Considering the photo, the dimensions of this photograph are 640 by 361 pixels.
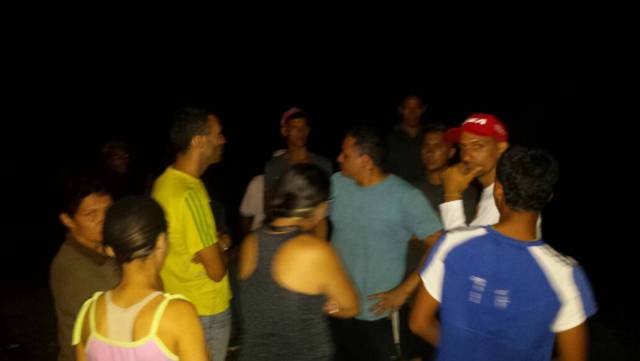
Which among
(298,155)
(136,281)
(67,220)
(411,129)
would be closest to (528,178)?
(136,281)

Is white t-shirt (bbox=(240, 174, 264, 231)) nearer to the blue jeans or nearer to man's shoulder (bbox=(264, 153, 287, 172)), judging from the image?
man's shoulder (bbox=(264, 153, 287, 172))

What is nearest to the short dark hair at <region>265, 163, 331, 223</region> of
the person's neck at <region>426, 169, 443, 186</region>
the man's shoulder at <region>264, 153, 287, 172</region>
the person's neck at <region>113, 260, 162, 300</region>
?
the person's neck at <region>113, 260, 162, 300</region>

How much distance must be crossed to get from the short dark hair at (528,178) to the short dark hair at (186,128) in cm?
190

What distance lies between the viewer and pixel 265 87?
19.2m

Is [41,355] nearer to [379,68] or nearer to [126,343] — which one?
[126,343]

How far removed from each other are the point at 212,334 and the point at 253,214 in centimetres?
193

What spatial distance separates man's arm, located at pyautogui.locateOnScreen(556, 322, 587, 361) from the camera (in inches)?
93.5

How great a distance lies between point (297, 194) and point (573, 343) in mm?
1264

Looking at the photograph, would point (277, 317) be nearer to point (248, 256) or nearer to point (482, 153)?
point (248, 256)

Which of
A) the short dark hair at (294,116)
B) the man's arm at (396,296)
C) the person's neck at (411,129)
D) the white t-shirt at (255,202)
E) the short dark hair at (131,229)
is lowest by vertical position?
the man's arm at (396,296)

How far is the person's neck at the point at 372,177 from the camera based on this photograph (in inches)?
164

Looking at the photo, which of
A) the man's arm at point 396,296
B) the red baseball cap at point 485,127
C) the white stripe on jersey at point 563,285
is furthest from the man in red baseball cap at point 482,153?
the white stripe on jersey at point 563,285

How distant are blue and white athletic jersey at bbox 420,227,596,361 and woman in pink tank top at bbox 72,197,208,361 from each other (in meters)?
0.98

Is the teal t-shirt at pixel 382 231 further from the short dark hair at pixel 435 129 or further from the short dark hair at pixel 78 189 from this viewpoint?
the short dark hair at pixel 78 189
